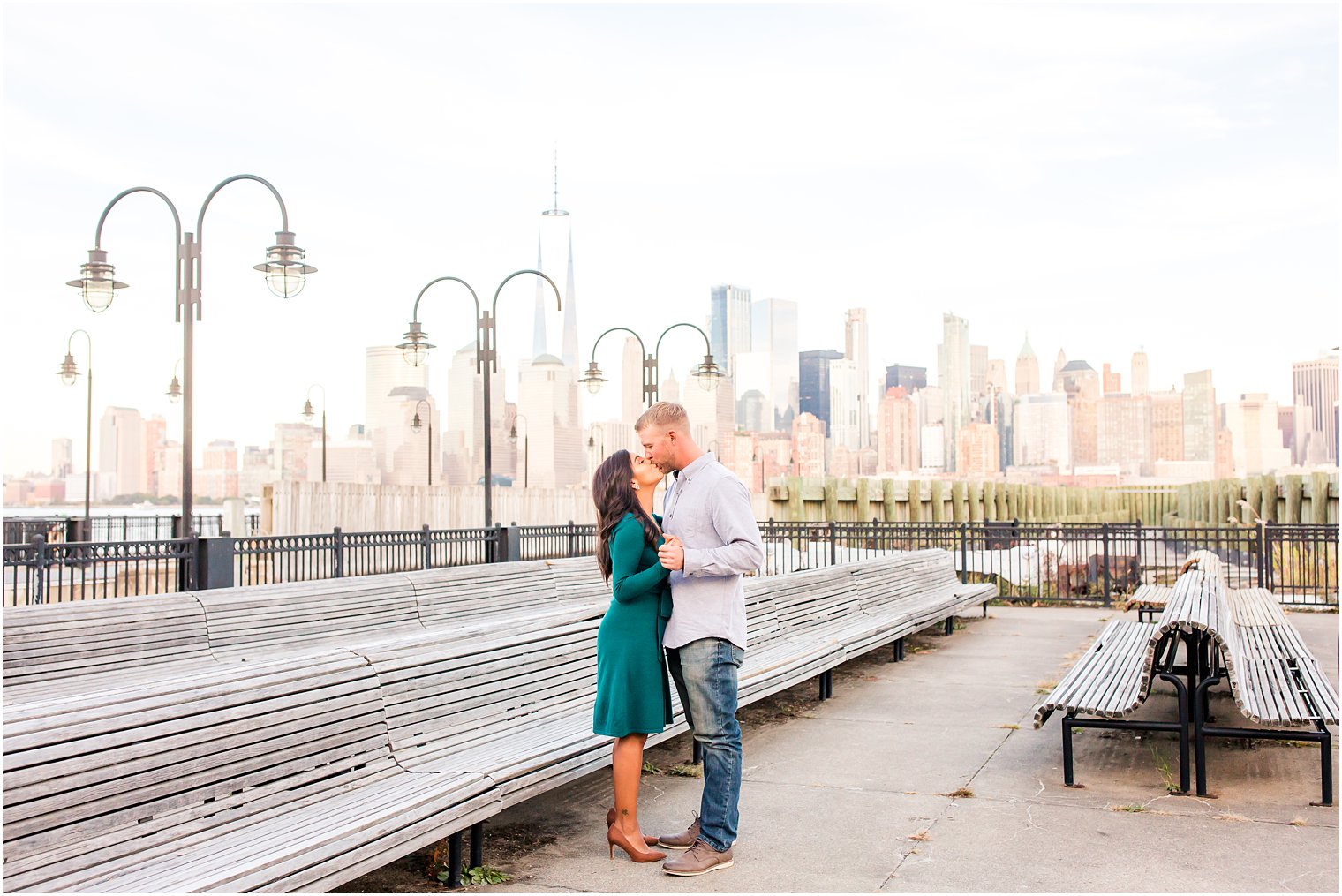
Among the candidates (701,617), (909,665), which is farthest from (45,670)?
(909,665)

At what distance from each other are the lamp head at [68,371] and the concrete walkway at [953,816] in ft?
106

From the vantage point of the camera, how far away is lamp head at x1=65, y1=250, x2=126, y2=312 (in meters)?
12.6

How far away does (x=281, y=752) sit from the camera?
4.28 m

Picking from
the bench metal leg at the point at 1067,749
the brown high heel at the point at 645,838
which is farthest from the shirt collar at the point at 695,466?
the bench metal leg at the point at 1067,749

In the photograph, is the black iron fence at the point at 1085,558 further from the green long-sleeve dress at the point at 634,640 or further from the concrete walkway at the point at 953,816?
the green long-sleeve dress at the point at 634,640

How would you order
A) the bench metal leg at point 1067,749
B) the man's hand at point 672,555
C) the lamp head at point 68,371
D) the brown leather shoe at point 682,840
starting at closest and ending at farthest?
the man's hand at point 672,555, the brown leather shoe at point 682,840, the bench metal leg at point 1067,749, the lamp head at point 68,371

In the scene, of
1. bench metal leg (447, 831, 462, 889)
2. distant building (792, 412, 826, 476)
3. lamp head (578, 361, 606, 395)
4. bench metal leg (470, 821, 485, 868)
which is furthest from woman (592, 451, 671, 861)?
distant building (792, 412, 826, 476)

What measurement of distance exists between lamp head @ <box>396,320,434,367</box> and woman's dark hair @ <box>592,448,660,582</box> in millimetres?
14421

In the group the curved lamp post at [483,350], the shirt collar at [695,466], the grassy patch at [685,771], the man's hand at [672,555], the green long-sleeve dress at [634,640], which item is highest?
the curved lamp post at [483,350]

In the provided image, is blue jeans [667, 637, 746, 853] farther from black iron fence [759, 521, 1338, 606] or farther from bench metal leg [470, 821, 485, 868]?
black iron fence [759, 521, 1338, 606]

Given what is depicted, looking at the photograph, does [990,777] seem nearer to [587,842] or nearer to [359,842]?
[587,842]

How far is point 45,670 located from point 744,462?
4859 centimetres

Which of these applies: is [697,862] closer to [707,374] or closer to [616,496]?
[616,496]

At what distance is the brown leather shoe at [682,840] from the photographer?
4992 millimetres
